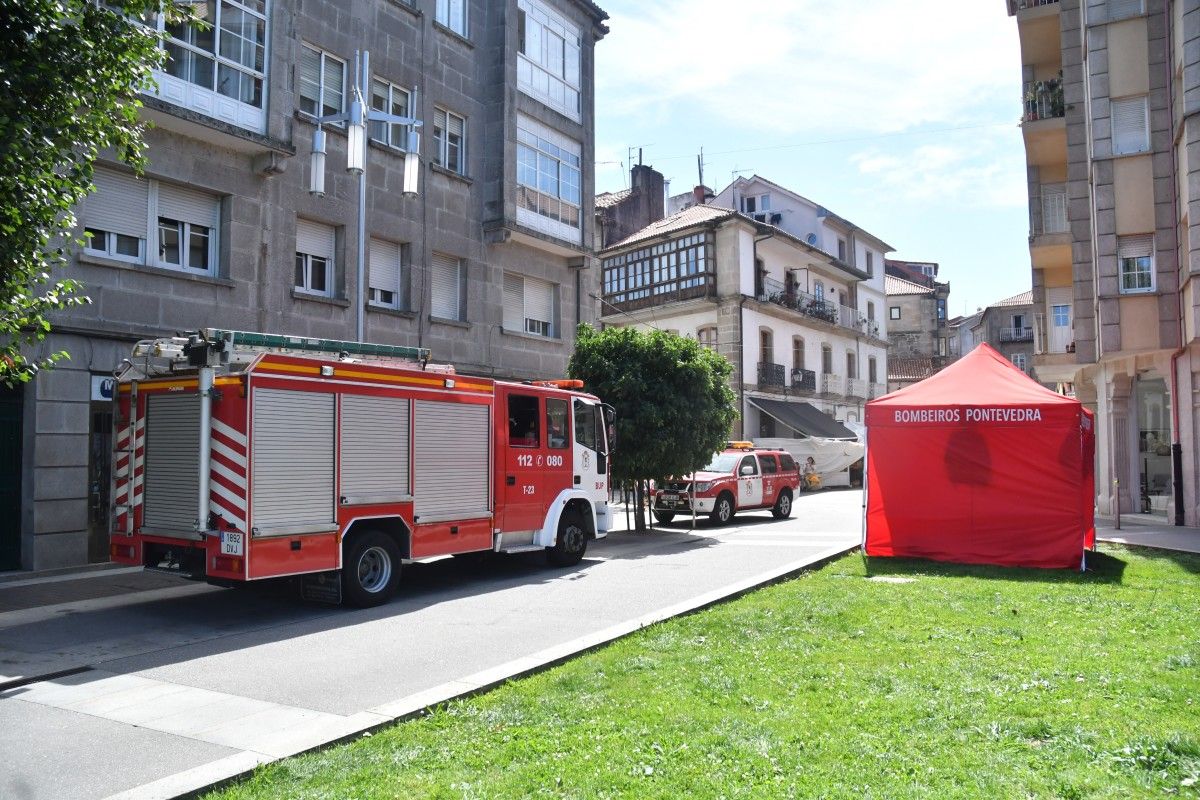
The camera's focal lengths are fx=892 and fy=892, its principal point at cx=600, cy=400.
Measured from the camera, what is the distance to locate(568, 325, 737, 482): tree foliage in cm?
1872

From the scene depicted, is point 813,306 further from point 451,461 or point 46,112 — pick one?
point 46,112

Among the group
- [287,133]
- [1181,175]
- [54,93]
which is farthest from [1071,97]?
[54,93]

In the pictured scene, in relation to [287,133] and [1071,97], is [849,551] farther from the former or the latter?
[1071,97]

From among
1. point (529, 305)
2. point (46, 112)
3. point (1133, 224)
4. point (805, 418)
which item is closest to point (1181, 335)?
point (1133, 224)

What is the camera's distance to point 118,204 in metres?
13.8

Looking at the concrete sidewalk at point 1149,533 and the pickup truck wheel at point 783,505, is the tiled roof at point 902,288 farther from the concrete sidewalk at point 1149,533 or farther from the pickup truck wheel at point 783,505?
the concrete sidewalk at point 1149,533

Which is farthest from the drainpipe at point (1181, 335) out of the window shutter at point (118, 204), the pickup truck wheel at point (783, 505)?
the window shutter at point (118, 204)

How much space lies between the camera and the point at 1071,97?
890 inches

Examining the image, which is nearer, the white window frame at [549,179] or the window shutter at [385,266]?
the window shutter at [385,266]

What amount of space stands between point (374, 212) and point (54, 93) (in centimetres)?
1060

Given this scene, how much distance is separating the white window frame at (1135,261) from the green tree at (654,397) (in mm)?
9203

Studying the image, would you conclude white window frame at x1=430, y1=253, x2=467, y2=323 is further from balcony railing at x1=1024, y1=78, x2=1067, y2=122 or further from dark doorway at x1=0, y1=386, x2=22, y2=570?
balcony railing at x1=1024, y1=78, x2=1067, y2=122

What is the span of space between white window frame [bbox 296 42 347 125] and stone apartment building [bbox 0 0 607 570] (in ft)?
0.14

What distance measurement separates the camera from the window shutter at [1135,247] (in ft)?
64.6
